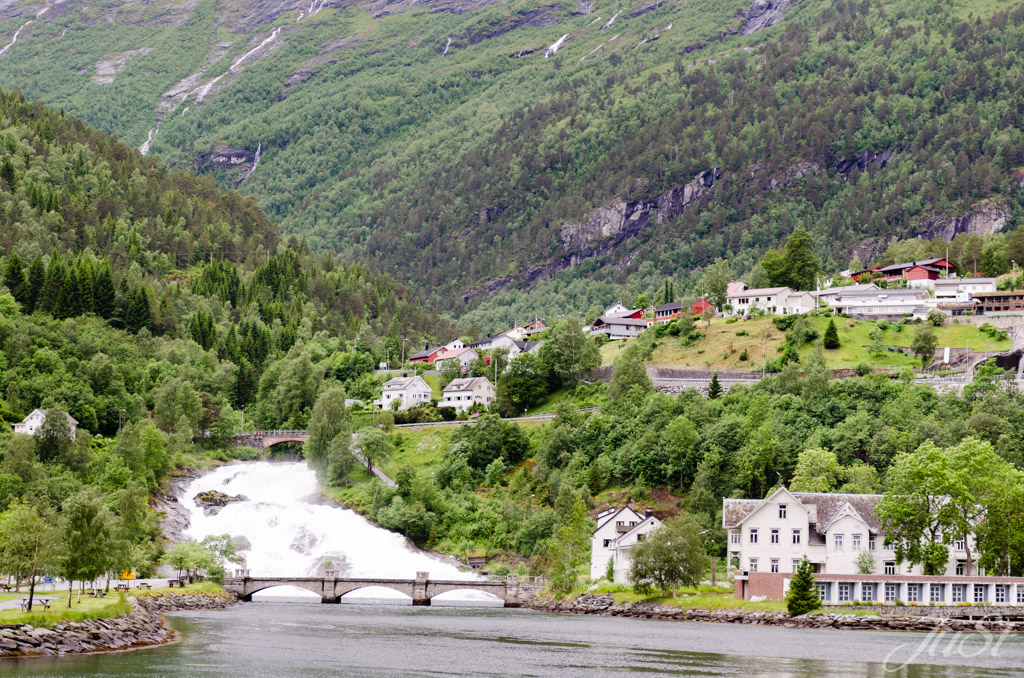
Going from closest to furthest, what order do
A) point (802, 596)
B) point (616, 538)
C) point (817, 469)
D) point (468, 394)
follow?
point (802, 596) < point (616, 538) < point (817, 469) < point (468, 394)

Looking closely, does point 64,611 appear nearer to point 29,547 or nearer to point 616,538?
point 29,547

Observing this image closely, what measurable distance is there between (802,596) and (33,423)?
9069 cm

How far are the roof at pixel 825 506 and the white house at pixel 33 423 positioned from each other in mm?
71911

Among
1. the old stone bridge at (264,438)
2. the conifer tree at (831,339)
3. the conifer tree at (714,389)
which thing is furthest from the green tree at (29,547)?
the conifer tree at (831,339)

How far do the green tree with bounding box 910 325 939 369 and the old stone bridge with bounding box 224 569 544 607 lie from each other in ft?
201

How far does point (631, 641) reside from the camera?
90.7m

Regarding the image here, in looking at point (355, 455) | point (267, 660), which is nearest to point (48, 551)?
point (267, 660)

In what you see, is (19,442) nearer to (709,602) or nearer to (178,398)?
(178,398)

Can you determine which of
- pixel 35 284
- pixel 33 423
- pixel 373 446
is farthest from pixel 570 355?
pixel 35 284

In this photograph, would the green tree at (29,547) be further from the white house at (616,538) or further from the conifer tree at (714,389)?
the conifer tree at (714,389)

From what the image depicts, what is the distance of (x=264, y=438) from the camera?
188m

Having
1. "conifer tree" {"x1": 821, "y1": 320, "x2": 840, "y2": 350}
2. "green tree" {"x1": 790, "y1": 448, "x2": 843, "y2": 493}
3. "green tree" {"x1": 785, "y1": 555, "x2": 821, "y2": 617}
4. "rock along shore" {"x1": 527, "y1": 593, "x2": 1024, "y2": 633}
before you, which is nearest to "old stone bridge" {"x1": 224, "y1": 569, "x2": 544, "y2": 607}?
"rock along shore" {"x1": 527, "y1": 593, "x2": 1024, "y2": 633}

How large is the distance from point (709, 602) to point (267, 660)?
40.4 m

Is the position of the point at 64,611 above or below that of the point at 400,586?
below
